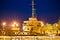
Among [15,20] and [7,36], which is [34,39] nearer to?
[7,36]

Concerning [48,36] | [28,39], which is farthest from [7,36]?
[48,36]

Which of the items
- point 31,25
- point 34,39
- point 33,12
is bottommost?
point 34,39

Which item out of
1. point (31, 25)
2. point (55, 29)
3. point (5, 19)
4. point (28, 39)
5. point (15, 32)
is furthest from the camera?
point (5, 19)

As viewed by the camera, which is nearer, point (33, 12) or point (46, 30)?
point (46, 30)

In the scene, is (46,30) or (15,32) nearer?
(15,32)

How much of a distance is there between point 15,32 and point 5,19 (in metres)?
4.70

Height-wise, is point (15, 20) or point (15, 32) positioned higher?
point (15, 20)

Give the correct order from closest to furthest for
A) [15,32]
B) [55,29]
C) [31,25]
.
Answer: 1. [15,32]
2. [55,29]
3. [31,25]

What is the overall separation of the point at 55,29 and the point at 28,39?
263 cm

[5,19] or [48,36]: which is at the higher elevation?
[5,19]

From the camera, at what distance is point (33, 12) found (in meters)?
14.0

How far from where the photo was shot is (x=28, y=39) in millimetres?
8617

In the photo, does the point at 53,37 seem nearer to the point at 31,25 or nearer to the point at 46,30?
the point at 46,30

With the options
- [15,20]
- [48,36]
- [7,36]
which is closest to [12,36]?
[7,36]
